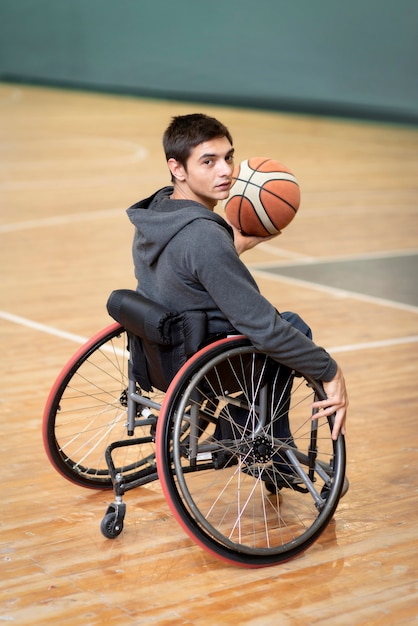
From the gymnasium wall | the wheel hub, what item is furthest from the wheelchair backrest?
the gymnasium wall

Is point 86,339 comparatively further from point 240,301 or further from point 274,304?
point 240,301

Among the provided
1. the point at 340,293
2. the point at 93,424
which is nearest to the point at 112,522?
the point at 93,424

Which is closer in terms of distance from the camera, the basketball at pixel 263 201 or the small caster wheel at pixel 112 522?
the small caster wheel at pixel 112 522

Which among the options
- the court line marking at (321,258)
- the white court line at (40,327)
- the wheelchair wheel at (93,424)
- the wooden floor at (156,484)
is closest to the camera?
the wooden floor at (156,484)

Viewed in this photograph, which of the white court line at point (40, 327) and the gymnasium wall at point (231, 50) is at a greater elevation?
the gymnasium wall at point (231, 50)

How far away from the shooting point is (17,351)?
4.82 meters

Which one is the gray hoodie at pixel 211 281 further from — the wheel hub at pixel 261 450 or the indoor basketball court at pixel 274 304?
the indoor basketball court at pixel 274 304

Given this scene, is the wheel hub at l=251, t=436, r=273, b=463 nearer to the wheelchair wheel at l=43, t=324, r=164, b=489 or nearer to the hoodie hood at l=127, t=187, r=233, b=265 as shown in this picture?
the wheelchair wheel at l=43, t=324, r=164, b=489

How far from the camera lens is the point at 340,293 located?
5934mm

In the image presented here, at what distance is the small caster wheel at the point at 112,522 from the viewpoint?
2.92 m

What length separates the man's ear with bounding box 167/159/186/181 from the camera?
2.88 meters

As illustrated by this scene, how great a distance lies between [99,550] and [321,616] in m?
0.67

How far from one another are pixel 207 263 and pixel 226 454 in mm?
530

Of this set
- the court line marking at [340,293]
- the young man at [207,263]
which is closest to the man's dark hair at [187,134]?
the young man at [207,263]
